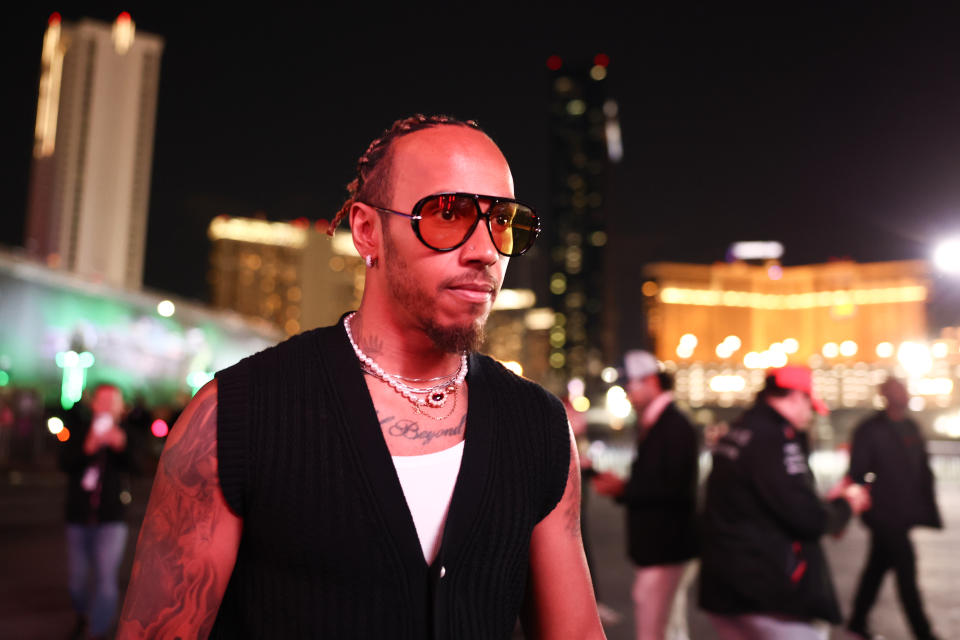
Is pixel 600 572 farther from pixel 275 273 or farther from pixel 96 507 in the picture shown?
pixel 275 273

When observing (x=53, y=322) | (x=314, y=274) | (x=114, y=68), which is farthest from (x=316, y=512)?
(x=314, y=274)

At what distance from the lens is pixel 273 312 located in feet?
387

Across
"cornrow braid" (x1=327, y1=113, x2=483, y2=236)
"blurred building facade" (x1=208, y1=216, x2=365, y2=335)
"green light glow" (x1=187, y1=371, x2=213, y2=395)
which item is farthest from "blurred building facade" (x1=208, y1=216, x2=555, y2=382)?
"cornrow braid" (x1=327, y1=113, x2=483, y2=236)

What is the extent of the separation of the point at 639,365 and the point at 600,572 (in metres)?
4.20

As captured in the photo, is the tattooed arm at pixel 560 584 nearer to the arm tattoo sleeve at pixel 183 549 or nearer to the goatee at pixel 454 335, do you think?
the goatee at pixel 454 335

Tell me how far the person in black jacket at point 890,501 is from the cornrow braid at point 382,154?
5881mm

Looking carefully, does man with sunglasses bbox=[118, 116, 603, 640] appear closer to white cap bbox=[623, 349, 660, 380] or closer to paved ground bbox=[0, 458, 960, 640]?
white cap bbox=[623, 349, 660, 380]

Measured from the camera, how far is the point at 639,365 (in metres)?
5.44

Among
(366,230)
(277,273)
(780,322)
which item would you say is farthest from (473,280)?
(780,322)

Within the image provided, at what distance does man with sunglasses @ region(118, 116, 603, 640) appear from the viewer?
1.37m

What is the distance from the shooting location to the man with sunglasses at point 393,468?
137 cm

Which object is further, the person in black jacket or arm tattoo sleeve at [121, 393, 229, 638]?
the person in black jacket

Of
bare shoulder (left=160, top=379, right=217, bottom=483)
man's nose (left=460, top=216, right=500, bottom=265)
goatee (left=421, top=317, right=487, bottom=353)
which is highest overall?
man's nose (left=460, top=216, right=500, bottom=265)

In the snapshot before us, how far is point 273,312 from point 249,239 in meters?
12.2
